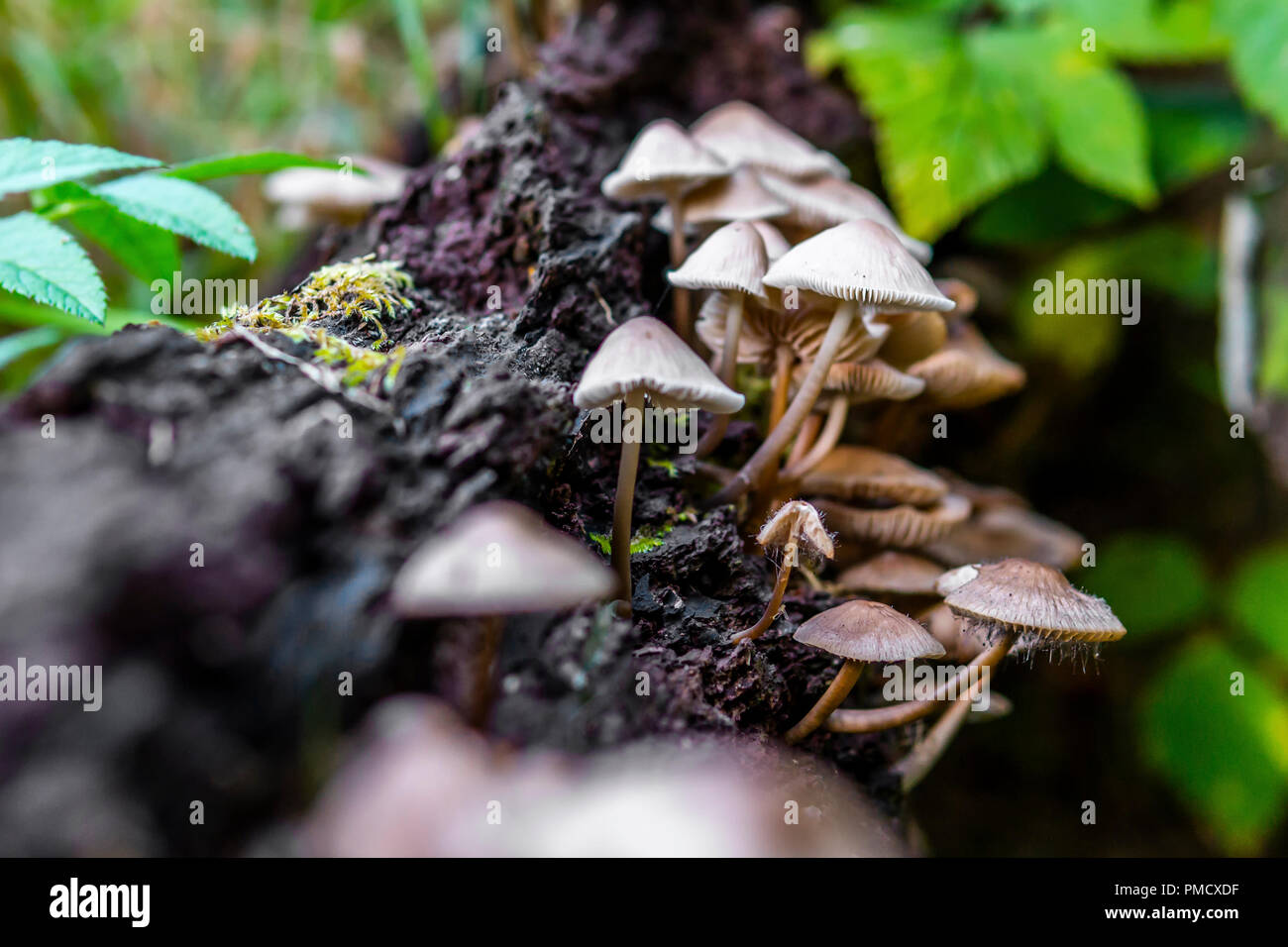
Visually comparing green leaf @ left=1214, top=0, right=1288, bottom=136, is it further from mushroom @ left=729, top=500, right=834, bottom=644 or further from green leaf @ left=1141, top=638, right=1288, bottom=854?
mushroom @ left=729, top=500, right=834, bottom=644

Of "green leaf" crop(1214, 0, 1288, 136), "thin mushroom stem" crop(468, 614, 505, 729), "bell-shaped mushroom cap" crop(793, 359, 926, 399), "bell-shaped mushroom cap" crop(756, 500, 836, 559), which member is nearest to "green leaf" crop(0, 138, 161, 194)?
"thin mushroom stem" crop(468, 614, 505, 729)

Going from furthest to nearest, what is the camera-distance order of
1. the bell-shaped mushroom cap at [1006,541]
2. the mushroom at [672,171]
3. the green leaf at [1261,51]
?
the green leaf at [1261,51], the bell-shaped mushroom cap at [1006,541], the mushroom at [672,171]

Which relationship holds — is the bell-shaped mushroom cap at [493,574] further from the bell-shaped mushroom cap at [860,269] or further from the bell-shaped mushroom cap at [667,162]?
the bell-shaped mushroom cap at [667,162]

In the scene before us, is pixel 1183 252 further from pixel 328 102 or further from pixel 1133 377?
pixel 328 102

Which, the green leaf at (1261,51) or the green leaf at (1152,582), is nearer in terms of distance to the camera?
the green leaf at (1261,51)

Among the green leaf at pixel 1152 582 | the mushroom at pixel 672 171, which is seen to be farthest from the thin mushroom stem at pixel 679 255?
the green leaf at pixel 1152 582
